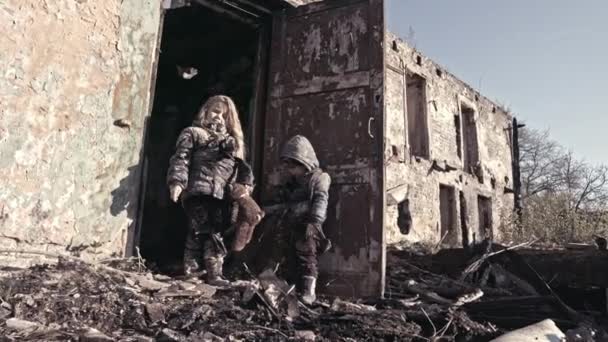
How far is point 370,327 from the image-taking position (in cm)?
336

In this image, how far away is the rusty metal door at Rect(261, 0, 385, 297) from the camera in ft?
16.1

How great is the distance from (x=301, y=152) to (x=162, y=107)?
181 inches

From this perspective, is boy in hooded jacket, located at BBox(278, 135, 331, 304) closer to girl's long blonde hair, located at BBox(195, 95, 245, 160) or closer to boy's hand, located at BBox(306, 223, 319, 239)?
boy's hand, located at BBox(306, 223, 319, 239)

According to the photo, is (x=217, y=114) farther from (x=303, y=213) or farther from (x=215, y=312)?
(x=215, y=312)

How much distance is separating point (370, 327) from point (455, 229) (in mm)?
10270

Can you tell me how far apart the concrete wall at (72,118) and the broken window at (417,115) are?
29.4 ft

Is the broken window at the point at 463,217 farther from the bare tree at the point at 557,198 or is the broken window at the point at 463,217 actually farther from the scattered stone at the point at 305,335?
the scattered stone at the point at 305,335

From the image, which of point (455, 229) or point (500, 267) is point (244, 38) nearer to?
point (500, 267)

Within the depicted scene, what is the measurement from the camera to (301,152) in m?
4.93

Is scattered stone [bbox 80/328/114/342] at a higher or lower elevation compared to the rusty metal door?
lower

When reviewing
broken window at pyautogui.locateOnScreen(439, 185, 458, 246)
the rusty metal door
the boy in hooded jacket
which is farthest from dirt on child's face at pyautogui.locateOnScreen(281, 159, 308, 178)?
broken window at pyautogui.locateOnScreen(439, 185, 458, 246)

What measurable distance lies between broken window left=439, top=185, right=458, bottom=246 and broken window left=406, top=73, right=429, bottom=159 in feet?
4.48

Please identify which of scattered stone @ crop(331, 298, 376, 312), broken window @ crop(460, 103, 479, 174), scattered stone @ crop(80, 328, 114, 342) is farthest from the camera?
broken window @ crop(460, 103, 479, 174)

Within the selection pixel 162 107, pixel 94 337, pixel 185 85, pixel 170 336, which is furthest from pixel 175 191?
pixel 162 107
